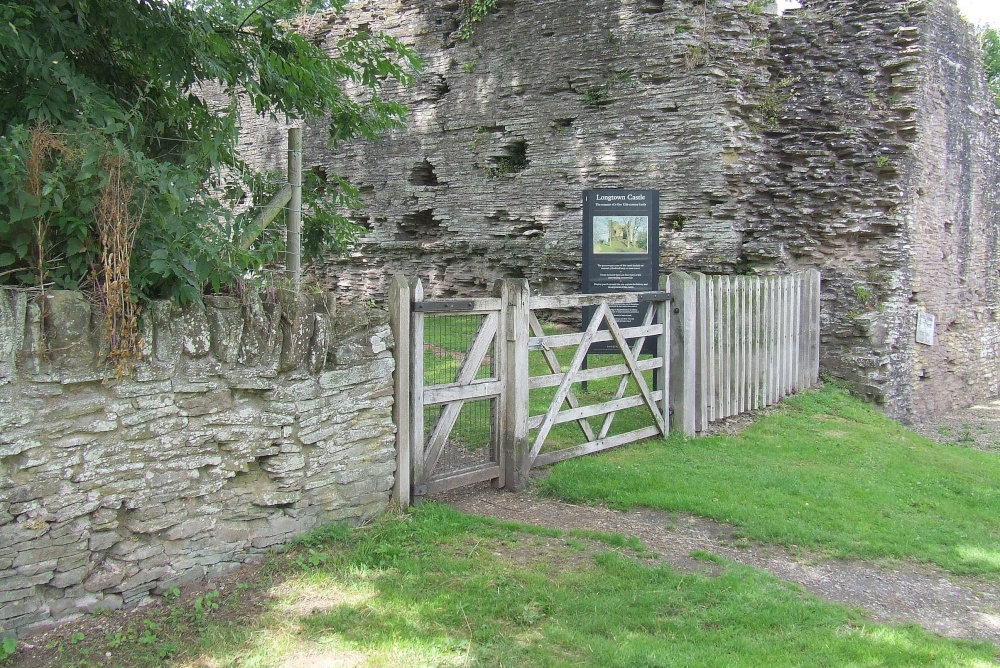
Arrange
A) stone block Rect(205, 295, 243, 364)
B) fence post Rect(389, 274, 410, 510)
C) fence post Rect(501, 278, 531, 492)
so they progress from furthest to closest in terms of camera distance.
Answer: fence post Rect(501, 278, 531, 492)
fence post Rect(389, 274, 410, 510)
stone block Rect(205, 295, 243, 364)

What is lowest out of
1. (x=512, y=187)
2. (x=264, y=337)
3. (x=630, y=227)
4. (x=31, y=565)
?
(x=31, y=565)

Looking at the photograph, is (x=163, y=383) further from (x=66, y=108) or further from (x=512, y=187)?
(x=512, y=187)

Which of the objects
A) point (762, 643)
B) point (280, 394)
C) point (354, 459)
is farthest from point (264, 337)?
point (762, 643)

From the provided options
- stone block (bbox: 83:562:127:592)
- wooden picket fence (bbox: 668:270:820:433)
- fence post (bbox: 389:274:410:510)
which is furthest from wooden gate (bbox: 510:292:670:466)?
stone block (bbox: 83:562:127:592)

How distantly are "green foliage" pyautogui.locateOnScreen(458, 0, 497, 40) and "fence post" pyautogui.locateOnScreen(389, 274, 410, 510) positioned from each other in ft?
32.6

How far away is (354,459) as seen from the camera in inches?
203

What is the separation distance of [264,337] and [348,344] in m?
0.65

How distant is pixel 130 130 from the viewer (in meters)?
4.45

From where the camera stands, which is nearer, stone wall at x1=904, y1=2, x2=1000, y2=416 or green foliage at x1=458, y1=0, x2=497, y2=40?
stone wall at x1=904, y1=2, x2=1000, y2=416

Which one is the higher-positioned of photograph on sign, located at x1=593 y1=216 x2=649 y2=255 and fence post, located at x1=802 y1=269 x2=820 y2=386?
photograph on sign, located at x1=593 y1=216 x2=649 y2=255

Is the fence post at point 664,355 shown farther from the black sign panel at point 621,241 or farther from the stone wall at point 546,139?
the stone wall at point 546,139

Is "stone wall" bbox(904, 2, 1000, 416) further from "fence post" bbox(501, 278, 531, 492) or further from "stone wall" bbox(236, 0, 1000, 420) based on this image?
"fence post" bbox(501, 278, 531, 492)

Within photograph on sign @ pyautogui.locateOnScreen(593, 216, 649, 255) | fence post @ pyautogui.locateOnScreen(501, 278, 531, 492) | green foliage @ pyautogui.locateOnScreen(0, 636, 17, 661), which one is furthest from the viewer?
photograph on sign @ pyautogui.locateOnScreen(593, 216, 649, 255)

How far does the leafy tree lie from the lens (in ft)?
12.4
